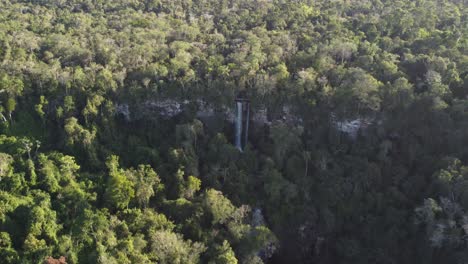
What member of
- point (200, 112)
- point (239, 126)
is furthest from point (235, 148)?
point (200, 112)

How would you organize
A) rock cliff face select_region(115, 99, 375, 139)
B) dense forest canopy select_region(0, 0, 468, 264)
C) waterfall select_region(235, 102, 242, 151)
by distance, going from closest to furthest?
dense forest canopy select_region(0, 0, 468, 264) < rock cliff face select_region(115, 99, 375, 139) < waterfall select_region(235, 102, 242, 151)

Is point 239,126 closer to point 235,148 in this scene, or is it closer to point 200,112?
point 200,112

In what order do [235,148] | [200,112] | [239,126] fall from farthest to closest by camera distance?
[239,126] < [200,112] < [235,148]

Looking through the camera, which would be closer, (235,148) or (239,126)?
(235,148)

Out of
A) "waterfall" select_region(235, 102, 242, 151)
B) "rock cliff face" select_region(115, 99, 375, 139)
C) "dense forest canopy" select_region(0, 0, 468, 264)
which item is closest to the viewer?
"dense forest canopy" select_region(0, 0, 468, 264)

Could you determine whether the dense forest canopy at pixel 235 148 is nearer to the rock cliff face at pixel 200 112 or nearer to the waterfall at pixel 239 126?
the rock cliff face at pixel 200 112

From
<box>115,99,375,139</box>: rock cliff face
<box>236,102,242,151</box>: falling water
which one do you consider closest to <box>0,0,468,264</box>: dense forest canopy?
<box>115,99,375,139</box>: rock cliff face

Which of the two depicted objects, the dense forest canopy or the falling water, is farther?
the falling water

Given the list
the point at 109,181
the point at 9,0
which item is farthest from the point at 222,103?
the point at 9,0

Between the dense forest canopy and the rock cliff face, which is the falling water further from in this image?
the dense forest canopy
